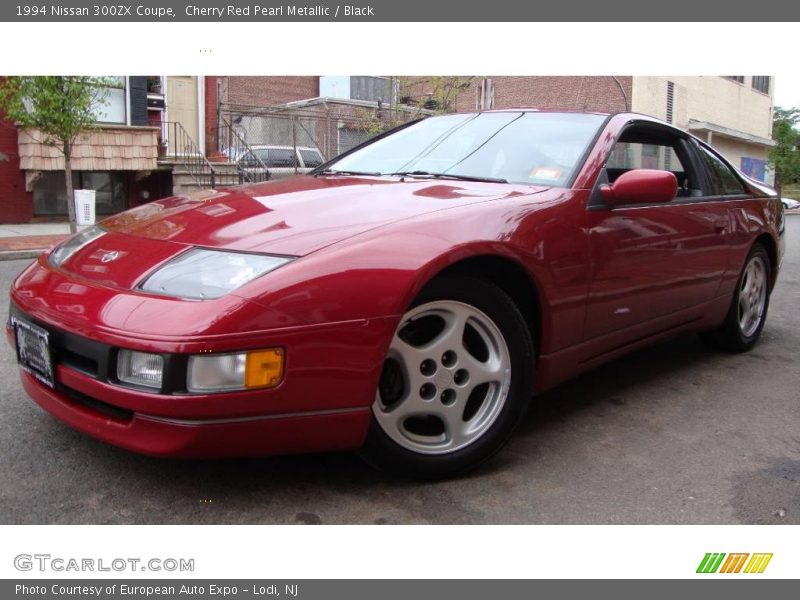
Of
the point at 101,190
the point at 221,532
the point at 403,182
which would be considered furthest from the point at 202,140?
the point at 221,532

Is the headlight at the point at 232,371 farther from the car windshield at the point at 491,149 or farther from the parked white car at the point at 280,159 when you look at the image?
the parked white car at the point at 280,159

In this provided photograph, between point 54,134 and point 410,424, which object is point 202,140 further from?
point 410,424

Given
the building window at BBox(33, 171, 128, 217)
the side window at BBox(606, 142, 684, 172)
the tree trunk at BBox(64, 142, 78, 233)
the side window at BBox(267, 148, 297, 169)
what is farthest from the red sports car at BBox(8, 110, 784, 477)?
the side window at BBox(267, 148, 297, 169)

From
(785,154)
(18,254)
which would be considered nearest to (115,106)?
(18,254)

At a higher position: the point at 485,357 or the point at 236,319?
the point at 236,319

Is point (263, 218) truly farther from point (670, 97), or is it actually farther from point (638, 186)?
point (670, 97)

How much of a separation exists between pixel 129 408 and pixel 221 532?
45cm

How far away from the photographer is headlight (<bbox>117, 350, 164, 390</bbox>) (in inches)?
85.0

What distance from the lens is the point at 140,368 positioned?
7.19 feet

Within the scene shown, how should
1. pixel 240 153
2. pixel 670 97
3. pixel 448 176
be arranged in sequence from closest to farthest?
pixel 448 176 < pixel 240 153 < pixel 670 97

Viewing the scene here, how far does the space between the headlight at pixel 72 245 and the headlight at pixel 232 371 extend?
0.98m

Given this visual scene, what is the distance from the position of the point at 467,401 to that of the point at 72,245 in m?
1.63

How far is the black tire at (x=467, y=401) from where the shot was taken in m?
2.52

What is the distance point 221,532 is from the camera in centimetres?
225
